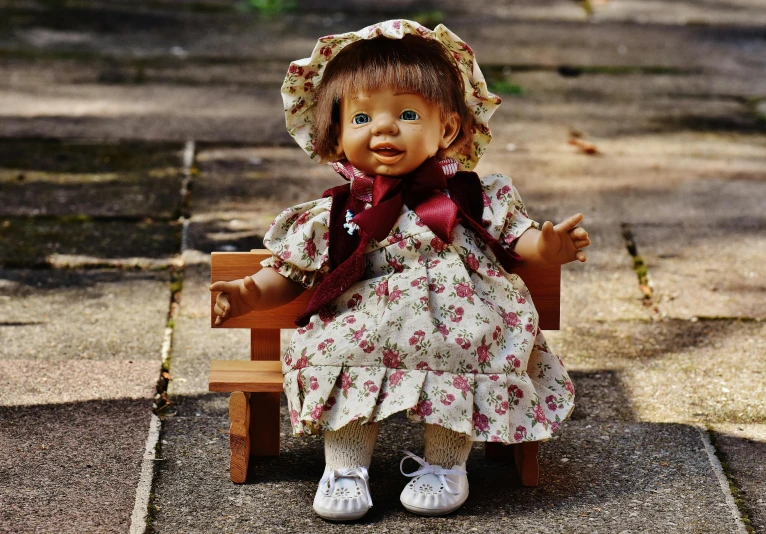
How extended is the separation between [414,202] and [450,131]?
0.25 metres

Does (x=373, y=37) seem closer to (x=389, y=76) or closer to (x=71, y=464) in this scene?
(x=389, y=76)

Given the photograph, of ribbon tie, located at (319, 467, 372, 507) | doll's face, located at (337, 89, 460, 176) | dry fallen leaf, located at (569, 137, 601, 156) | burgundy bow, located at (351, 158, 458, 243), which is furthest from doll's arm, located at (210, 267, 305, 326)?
dry fallen leaf, located at (569, 137, 601, 156)

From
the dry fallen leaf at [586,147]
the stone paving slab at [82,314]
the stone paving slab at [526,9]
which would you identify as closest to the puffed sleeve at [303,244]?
the stone paving slab at [82,314]

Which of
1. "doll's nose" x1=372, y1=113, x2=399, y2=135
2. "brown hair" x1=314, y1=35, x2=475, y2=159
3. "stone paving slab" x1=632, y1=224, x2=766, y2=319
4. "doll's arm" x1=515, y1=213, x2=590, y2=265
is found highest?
"brown hair" x1=314, y1=35, x2=475, y2=159

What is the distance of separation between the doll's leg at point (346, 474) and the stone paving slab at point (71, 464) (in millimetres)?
504

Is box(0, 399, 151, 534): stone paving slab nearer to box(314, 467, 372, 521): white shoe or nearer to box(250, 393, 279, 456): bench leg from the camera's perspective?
box(250, 393, 279, 456): bench leg

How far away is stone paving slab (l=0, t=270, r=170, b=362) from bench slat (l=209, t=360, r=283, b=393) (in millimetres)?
804

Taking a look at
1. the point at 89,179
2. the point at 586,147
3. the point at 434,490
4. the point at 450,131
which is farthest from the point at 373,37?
the point at 586,147

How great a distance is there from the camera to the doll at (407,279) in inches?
111

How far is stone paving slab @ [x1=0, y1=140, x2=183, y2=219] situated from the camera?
511cm

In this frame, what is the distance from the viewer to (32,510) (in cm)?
281

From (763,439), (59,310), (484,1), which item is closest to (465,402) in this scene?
(763,439)

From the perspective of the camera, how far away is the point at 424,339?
9.22ft

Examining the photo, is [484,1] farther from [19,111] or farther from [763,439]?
[763,439]
